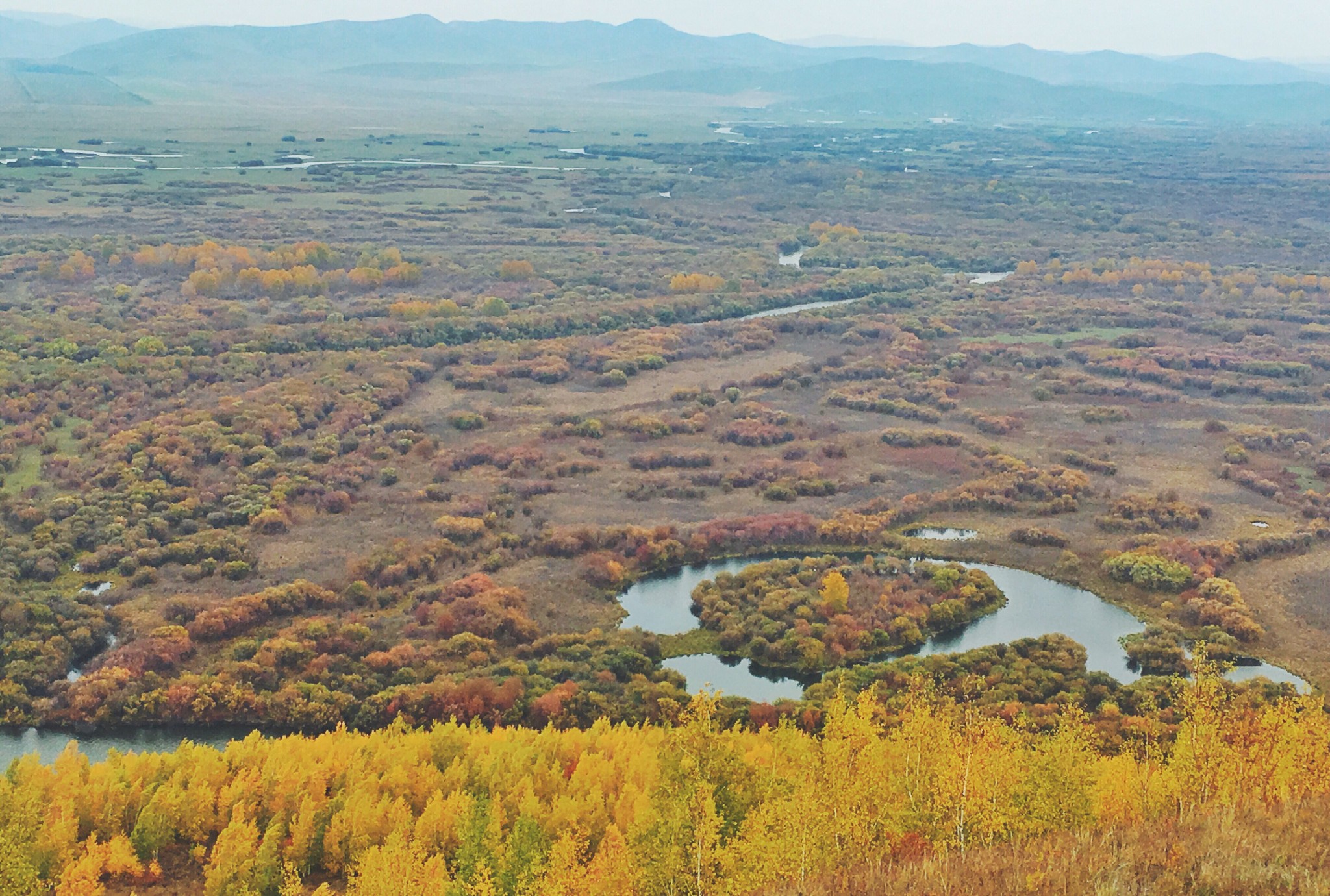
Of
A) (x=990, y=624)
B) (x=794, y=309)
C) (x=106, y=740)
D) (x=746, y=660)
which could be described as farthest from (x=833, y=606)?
(x=794, y=309)

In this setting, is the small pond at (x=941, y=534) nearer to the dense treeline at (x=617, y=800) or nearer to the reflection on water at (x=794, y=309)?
the dense treeline at (x=617, y=800)

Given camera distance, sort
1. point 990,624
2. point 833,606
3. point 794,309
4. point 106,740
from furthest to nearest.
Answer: point 794,309 < point 990,624 < point 833,606 < point 106,740

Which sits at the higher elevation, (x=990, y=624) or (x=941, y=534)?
(x=941, y=534)

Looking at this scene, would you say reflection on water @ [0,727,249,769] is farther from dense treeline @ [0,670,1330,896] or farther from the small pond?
the small pond

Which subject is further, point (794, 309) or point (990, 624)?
point (794, 309)

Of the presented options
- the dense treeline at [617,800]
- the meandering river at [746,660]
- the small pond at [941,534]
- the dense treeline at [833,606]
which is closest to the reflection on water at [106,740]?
the meandering river at [746,660]

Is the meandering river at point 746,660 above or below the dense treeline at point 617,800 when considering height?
below

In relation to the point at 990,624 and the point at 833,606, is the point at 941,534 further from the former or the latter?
the point at 833,606

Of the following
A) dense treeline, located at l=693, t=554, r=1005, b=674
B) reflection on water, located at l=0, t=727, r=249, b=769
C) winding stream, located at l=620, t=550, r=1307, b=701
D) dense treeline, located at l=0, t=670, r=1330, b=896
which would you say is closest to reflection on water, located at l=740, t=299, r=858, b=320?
winding stream, located at l=620, t=550, r=1307, b=701

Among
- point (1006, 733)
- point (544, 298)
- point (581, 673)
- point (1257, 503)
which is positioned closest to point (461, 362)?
point (544, 298)
